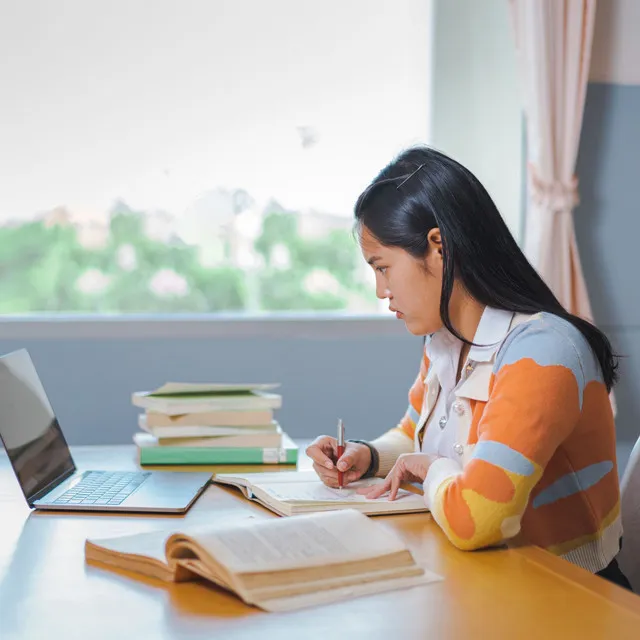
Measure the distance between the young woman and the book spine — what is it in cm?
20

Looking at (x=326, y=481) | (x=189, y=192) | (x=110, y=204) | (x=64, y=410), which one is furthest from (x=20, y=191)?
(x=326, y=481)

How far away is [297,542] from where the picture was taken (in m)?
1.02

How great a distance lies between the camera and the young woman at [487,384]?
1.23 metres

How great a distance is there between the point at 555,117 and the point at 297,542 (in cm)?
224

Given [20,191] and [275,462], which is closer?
[275,462]

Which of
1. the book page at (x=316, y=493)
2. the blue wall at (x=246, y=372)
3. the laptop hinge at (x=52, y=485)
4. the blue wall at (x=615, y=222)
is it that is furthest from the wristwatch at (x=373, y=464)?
the blue wall at (x=615, y=222)

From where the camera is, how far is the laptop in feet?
4.57

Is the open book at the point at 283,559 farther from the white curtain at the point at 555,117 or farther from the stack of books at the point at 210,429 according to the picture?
the white curtain at the point at 555,117

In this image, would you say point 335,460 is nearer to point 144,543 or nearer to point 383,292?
point 383,292

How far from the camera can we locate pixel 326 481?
1.53 metres

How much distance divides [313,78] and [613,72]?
39.4 inches

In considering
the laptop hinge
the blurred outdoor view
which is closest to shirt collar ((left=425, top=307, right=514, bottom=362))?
the laptop hinge

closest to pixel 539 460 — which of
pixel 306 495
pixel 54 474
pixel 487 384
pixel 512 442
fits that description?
pixel 512 442

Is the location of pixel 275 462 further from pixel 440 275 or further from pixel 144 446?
pixel 440 275
